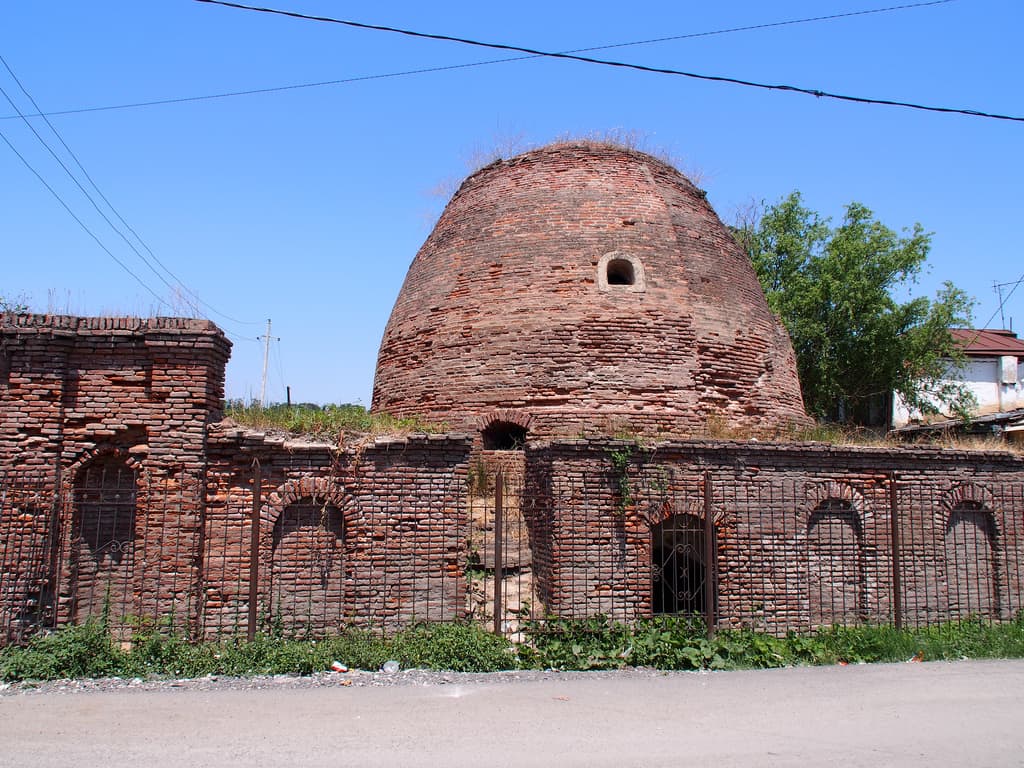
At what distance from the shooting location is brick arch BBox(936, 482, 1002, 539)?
10.2 meters

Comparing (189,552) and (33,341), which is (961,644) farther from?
(33,341)

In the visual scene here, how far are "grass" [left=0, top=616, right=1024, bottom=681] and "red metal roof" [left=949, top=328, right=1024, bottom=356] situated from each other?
2489 centimetres

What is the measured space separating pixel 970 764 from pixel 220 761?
4.75m

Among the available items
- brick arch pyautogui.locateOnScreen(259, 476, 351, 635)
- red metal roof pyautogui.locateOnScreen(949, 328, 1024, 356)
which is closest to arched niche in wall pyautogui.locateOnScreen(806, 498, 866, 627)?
brick arch pyautogui.locateOnScreen(259, 476, 351, 635)

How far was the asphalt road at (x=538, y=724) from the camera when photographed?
519 centimetres

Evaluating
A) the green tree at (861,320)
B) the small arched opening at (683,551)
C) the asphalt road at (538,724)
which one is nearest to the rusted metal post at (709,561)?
the small arched opening at (683,551)

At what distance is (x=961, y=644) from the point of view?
8609 millimetres

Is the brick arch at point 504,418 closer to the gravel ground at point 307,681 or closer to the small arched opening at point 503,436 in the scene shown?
the small arched opening at point 503,436

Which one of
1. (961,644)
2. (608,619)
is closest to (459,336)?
(608,619)

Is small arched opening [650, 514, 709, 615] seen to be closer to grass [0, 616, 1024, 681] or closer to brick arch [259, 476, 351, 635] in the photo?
grass [0, 616, 1024, 681]

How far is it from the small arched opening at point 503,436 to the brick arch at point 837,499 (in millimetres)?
3760

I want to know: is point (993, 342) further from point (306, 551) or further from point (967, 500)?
point (306, 551)

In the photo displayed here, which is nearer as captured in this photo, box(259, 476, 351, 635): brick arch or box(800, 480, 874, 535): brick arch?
box(259, 476, 351, 635): brick arch

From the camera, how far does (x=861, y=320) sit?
71.2ft
